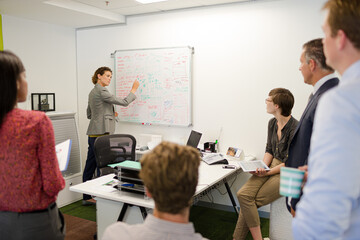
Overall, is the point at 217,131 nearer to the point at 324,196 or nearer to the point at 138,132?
the point at 138,132

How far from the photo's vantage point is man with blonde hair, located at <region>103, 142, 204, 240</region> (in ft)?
3.36

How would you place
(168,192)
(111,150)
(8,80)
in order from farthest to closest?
(111,150) → (8,80) → (168,192)

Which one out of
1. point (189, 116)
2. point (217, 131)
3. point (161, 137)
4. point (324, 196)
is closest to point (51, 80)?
point (161, 137)

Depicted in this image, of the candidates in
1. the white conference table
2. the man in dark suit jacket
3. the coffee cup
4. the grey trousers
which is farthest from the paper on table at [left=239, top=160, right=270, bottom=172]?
the grey trousers

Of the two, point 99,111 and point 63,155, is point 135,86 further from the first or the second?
point 63,155

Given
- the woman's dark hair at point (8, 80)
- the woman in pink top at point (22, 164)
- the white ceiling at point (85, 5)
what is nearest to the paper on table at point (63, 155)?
the woman in pink top at point (22, 164)

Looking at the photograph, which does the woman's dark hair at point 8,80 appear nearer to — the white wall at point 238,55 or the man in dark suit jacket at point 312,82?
the man in dark suit jacket at point 312,82

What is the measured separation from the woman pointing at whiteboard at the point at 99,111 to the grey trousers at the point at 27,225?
103 inches

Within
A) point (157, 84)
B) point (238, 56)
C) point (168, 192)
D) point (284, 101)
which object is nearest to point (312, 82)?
point (284, 101)

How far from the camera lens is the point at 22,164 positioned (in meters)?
1.46

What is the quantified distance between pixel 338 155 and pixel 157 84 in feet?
11.9

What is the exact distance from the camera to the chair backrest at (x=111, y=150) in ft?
10.5

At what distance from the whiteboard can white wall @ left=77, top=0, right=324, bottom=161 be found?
11cm

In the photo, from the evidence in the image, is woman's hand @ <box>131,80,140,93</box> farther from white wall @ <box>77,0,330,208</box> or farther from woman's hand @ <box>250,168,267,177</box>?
woman's hand @ <box>250,168,267,177</box>
